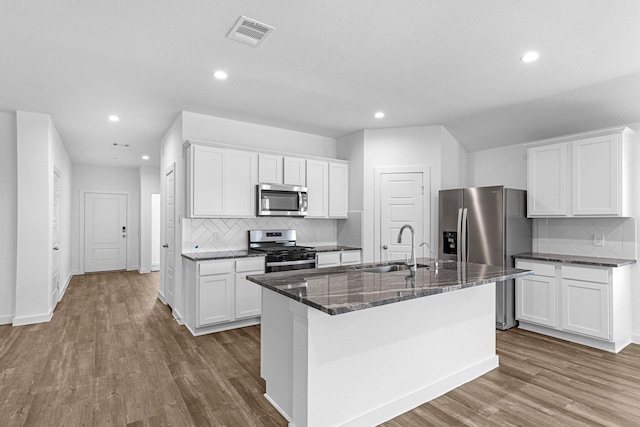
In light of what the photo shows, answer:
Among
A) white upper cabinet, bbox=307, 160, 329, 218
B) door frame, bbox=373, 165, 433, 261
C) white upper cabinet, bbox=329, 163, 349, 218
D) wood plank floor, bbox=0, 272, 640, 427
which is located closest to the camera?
wood plank floor, bbox=0, 272, 640, 427

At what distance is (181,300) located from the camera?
14.8 feet

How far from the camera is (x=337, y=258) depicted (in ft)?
16.6

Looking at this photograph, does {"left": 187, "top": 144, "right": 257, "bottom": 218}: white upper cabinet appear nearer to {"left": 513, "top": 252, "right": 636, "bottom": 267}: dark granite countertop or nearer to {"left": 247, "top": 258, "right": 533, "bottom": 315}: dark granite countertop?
{"left": 247, "top": 258, "right": 533, "bottom": 315}: dark granite countertop

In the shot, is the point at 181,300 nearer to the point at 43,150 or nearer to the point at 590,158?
the point at 43,150

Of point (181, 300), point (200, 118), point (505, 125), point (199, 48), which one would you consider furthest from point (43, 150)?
point (505, 125)

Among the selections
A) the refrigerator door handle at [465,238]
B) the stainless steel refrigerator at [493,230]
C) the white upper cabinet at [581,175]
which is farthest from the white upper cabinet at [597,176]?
the refrigerator door handle at [465,238]

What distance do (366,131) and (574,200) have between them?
279cm

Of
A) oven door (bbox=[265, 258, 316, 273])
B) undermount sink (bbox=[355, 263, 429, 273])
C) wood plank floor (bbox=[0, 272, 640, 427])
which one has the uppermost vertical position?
undermount sink (bbox=[355, 263, 429, 273])

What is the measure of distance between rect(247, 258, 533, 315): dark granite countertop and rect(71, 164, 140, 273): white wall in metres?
7.97

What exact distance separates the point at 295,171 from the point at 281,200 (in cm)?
50

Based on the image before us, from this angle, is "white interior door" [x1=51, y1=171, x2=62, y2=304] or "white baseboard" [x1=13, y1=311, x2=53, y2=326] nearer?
"white baseboard" [x1=13, y1=311, x2=53, y2=326]

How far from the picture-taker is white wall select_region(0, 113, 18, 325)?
178 inches

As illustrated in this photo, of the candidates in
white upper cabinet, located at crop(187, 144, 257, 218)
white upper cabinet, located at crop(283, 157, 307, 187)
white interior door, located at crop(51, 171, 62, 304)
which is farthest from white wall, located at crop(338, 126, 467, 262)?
white interior door, located at crop(51, 171, 62, 304)

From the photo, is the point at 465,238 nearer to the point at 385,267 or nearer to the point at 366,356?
the point at 385,267
